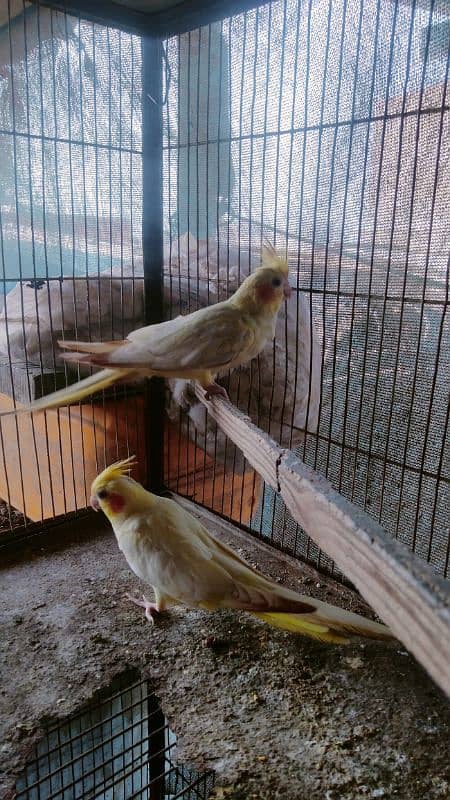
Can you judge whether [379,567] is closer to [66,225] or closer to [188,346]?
[188,346]

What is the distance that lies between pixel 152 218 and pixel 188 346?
3.28 feet

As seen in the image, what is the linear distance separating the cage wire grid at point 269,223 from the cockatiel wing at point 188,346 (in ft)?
1.39

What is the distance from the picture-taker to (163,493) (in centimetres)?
271

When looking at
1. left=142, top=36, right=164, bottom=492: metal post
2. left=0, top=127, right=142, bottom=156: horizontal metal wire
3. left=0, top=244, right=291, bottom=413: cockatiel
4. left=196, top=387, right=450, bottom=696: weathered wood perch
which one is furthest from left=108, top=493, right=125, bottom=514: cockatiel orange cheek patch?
left=0, top=127, right=142, bottom=156: horizontal metal wire

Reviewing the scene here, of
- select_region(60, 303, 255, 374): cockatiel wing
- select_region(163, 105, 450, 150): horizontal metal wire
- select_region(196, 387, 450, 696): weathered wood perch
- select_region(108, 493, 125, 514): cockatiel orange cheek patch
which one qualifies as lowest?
select_region(108, 493, 125, 514): cockatiel orange cheek patch

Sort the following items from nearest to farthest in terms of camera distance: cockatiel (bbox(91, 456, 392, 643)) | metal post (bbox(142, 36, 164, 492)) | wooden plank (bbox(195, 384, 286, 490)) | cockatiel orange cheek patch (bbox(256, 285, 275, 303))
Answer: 1. wooden plank (bbox(195, 384, 286, 490))
2. cockatiel (bbox(91, 456, 392, 643))
3. cockatiel orange cheek patch (bbox(256, 285, 275, 303))
4. metal post (bbox(142, 36, 164, 492))

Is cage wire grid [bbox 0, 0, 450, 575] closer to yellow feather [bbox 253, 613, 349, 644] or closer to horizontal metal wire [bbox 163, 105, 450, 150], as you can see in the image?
horizontal metal wire [bbox 163, 105, 450, 150]

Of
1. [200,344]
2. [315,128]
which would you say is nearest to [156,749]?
[200,344]

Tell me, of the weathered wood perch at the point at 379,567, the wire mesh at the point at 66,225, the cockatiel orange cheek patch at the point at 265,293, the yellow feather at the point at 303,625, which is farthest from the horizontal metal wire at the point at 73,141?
the yellow feather at the point at 303,625

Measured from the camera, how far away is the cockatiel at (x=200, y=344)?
165 cm

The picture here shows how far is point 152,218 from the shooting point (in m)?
2.40

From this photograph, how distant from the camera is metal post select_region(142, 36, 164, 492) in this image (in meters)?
2.27

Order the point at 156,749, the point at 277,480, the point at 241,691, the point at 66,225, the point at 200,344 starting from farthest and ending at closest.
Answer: the point at 66,225 < the point at 200,344 < the point at 241,691 < the point at 156,749 < the point at 277,480

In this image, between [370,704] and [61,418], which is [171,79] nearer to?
[61,418]
